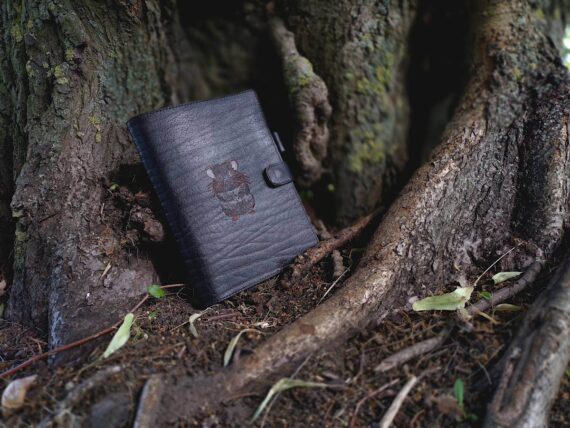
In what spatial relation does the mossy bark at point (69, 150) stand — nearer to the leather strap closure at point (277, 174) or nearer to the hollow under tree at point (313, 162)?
the hollow under tree at point (313, 162)

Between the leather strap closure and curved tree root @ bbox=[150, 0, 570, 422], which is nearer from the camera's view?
curved tree root @ bbox=[150, 0, 570, 422]

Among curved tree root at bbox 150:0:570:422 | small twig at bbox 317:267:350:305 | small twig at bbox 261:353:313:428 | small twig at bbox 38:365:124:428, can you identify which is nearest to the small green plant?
curved tree root at bbox 150:0:570:422

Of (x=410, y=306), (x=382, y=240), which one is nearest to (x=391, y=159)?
(x=382, y=240)

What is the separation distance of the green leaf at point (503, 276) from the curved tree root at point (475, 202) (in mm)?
90

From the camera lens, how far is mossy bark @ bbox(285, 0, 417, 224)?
3.11 metres

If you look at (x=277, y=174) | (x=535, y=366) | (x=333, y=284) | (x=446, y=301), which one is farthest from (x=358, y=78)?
(x=535, y=366)

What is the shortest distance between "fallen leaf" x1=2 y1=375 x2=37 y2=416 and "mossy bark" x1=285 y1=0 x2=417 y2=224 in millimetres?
2022

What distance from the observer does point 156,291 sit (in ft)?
7.68

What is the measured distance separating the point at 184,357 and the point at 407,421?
2.81 ft

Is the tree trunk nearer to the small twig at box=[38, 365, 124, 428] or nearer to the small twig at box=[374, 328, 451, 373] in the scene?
the small twig at box=[38, 365, 124, 428]

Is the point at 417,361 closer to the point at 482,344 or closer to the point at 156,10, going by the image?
the point at 482,344

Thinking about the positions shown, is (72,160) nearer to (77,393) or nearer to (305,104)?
(77,393)

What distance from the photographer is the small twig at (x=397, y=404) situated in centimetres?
172

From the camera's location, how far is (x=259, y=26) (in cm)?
338
